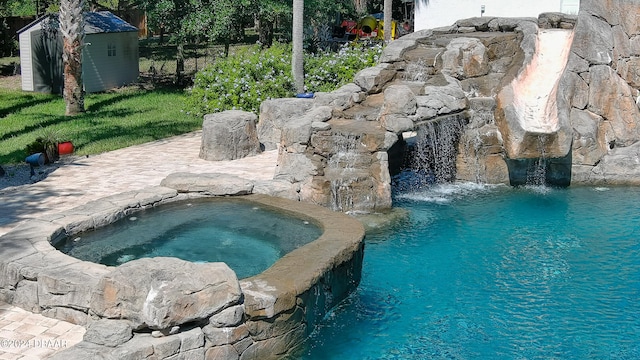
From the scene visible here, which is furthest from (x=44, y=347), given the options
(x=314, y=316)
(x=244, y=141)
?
(x=244, y=141)

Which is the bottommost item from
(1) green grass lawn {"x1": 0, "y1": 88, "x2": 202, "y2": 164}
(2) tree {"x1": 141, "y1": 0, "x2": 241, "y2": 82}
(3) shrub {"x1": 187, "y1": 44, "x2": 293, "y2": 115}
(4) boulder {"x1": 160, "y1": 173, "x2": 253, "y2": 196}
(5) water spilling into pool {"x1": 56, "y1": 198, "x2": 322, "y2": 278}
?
(5) water spilling into pool {"x1": 56, "y1": 198, "x2": 322, "y2": 278}

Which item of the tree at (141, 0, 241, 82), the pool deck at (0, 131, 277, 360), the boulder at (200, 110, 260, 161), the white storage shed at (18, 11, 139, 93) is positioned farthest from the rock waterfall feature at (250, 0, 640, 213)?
the white storage shed at (18, 11, 139, 93)

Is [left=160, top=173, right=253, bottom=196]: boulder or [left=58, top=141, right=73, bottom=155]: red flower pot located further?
[left=58, top=141, right=73, bottom=155]: red flower pot

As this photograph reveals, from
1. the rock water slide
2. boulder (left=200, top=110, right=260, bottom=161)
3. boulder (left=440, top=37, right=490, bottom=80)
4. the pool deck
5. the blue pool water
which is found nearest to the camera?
the pool deck

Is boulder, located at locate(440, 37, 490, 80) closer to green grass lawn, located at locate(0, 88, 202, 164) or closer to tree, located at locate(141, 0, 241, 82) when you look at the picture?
green grass lawn, located at locate(0, 88, 202, 164)

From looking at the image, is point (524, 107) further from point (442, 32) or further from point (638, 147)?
point (442, 32)

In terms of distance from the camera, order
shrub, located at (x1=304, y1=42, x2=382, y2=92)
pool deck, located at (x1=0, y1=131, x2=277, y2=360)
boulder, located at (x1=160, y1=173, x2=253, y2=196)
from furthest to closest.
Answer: shrub, located at (x1=304, y1=42, x2=382, y2=92), boulder, located at (x1=160, y1=173, x2=253, y2=196), pool deck, located at (x1=0, y1=131, x2=277, y2=360)

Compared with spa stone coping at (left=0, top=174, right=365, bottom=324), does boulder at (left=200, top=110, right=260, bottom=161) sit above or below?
above

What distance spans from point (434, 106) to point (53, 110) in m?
10.9

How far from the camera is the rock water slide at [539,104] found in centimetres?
1337

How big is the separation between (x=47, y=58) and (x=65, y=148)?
9.11 metres

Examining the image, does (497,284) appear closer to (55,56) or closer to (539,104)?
(539,104)

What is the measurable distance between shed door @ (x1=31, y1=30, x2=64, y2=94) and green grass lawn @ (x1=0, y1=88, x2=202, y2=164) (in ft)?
2.67

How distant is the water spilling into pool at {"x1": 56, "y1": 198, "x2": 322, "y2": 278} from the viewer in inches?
349
